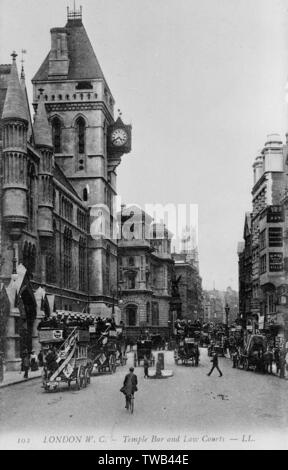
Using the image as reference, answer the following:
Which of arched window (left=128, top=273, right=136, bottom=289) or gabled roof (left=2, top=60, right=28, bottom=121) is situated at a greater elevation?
gabled roof (left=2, top=60, right=28, bottom=121)

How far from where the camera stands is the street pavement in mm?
14266

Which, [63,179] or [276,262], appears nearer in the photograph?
[276,262]

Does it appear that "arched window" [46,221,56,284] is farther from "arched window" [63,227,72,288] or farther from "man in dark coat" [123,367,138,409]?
"man in dark coat" [123,367,138,409]

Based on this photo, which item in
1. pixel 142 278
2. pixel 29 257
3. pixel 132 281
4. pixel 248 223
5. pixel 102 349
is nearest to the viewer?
pixel 102 349

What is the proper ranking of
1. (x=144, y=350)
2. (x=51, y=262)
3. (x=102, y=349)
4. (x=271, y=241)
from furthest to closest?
(x=271, y=241)
(x=51, y=262)
(x=144, y=350)
(x=102, y=349)

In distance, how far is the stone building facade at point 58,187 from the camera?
41.1 metres

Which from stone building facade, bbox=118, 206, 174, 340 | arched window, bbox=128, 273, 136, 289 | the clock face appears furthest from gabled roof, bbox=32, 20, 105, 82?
arched window, bbox=128, 273, 136, 289

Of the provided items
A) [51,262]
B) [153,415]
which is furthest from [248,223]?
[153,415]

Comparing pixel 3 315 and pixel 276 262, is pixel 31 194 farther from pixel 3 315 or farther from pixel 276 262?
pixel 276 262

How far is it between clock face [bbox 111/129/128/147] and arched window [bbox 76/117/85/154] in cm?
380

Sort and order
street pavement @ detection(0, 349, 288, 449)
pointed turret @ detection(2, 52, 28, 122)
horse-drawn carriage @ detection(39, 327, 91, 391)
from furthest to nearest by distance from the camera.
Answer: pointed turret @ detection(2, 52, 28, 122) → horse-drawn carriage @ detection(39, 327, 91, 391) → street pavement @ detection(0, 349, 288, 449)

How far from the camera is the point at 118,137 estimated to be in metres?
74.6

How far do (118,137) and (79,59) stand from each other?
30.1 ft

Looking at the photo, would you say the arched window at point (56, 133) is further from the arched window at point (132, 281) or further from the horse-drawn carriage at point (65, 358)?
the horse-drawn carriage at point (65, 358)
